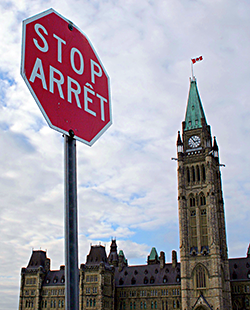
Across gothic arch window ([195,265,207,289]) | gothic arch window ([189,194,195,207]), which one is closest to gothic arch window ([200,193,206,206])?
gothic arch window ([189,194,195,207])

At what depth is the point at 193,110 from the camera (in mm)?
95750

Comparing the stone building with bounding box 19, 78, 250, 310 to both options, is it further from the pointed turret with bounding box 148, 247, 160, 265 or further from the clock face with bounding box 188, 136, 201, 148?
A: the pointed turret with bounding box 148, 247, 160, 265

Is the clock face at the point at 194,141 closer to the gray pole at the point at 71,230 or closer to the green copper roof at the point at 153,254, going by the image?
the green copper roof at the point at 153,254

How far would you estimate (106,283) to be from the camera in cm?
9050

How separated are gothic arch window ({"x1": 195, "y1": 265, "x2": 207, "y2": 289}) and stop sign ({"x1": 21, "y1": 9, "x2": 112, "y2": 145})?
78084 millimetres

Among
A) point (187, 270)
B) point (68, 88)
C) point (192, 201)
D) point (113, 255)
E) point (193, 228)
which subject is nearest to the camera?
point (68, 88)

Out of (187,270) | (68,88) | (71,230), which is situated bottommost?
(71,230)

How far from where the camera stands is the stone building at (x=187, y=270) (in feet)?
258

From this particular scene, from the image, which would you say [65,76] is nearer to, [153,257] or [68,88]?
[68,88]

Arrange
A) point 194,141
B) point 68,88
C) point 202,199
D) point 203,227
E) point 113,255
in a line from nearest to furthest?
point 68,88
point 203,227
point 202,199
point 194,141
point 113,255

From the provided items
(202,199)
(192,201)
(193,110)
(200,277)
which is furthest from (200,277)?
(193,110)

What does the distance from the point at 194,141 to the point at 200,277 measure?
30687 mm

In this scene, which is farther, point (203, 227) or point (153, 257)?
point (153, 257)

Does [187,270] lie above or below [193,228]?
below
